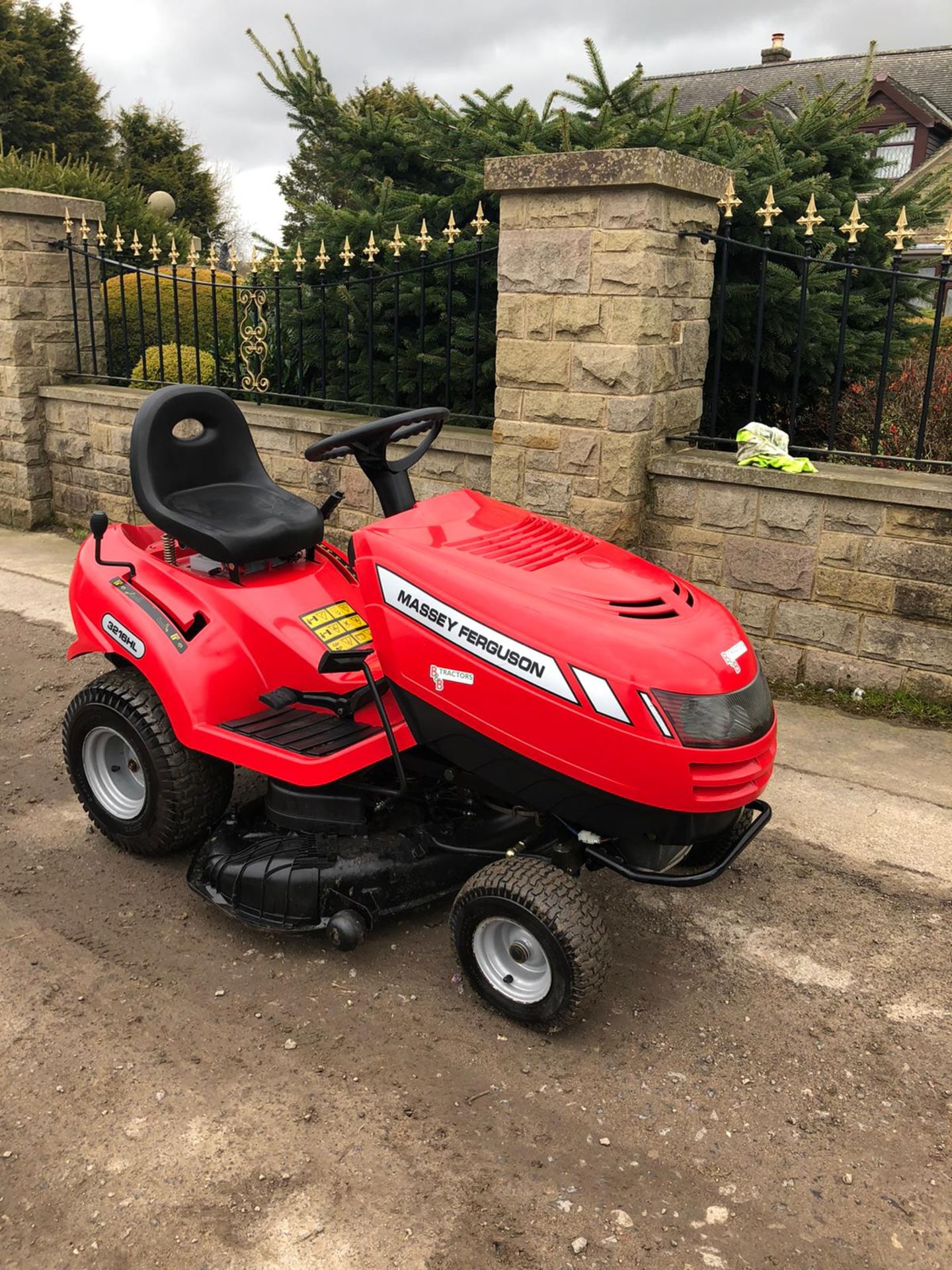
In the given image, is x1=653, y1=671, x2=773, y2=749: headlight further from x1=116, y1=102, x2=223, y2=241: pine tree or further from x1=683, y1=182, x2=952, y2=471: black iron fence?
x1=116, y1=102, x2=223, y2=241: pine tree

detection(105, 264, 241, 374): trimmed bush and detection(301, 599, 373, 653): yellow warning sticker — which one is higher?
detection(105, 264, 241, 374): trimmed bush

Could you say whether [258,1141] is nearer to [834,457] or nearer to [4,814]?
[4,814]

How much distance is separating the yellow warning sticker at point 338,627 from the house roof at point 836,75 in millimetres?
36396

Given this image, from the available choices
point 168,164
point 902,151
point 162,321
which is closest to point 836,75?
point 902,151

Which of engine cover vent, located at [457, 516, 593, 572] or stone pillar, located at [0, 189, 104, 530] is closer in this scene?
engine cover vent, located at [457, 516, 593, 572]

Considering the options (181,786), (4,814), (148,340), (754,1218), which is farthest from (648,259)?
(148,340)

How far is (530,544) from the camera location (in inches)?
115

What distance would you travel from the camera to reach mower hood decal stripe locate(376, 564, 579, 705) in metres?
2.52

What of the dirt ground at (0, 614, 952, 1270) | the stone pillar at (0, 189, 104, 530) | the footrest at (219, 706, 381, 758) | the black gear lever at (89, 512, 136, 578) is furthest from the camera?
the stone pillar at (0, 189, 104, 530)

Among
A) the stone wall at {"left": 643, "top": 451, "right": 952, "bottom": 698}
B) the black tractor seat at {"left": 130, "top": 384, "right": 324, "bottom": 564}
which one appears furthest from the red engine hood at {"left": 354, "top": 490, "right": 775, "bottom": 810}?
the stone wall at {"left": 643, "top": 451, "right": 952, "bottom": 698}

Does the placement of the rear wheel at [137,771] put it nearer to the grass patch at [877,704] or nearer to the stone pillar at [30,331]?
the grass patch at [877,704]

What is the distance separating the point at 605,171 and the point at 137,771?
3.13 m

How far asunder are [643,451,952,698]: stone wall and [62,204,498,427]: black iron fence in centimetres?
136

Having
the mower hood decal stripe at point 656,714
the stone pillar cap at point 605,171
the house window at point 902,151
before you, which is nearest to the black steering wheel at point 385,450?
the mower hood decal stripe at point 656,714
